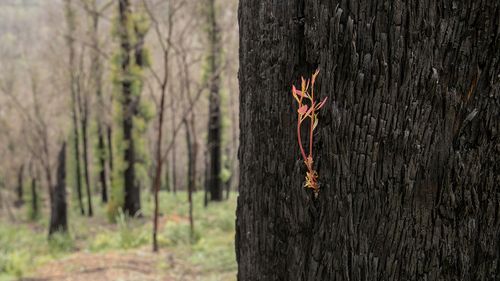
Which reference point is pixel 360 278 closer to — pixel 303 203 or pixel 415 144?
pixel 303 203

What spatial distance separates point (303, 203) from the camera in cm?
114

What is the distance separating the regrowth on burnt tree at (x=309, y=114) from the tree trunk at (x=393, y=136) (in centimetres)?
2

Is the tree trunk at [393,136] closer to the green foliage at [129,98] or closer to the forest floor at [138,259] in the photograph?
the forest floor at [138,259]

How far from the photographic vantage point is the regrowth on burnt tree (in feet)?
3.52

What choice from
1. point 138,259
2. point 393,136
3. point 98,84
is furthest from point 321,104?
point 98,84

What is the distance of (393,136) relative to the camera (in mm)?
988

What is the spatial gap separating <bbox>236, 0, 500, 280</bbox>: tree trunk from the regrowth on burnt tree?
2 cm

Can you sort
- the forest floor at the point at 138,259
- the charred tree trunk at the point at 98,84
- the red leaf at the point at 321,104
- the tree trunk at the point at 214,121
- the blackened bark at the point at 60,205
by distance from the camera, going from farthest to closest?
the charred tree trunk at the point at 98,84 → the tree trunk at the point at 214,121 → the blackened bark at the point at 60,205 → the forest floor at the point at 138,259 → the red leaf at the point at 321,104

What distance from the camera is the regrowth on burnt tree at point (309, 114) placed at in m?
1.07

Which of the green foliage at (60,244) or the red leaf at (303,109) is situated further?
the green foliage at (60,244)

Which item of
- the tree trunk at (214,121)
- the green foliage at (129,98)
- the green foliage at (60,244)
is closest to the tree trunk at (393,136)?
the green foliage at (60,244)

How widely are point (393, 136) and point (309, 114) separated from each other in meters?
0.21

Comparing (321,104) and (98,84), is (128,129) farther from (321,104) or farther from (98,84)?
(321,104)

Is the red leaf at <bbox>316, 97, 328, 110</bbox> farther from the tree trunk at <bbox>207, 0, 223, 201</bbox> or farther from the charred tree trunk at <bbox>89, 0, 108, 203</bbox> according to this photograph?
the charred tree trunk at <bbox>89, 0, 108, 203</bbox>
